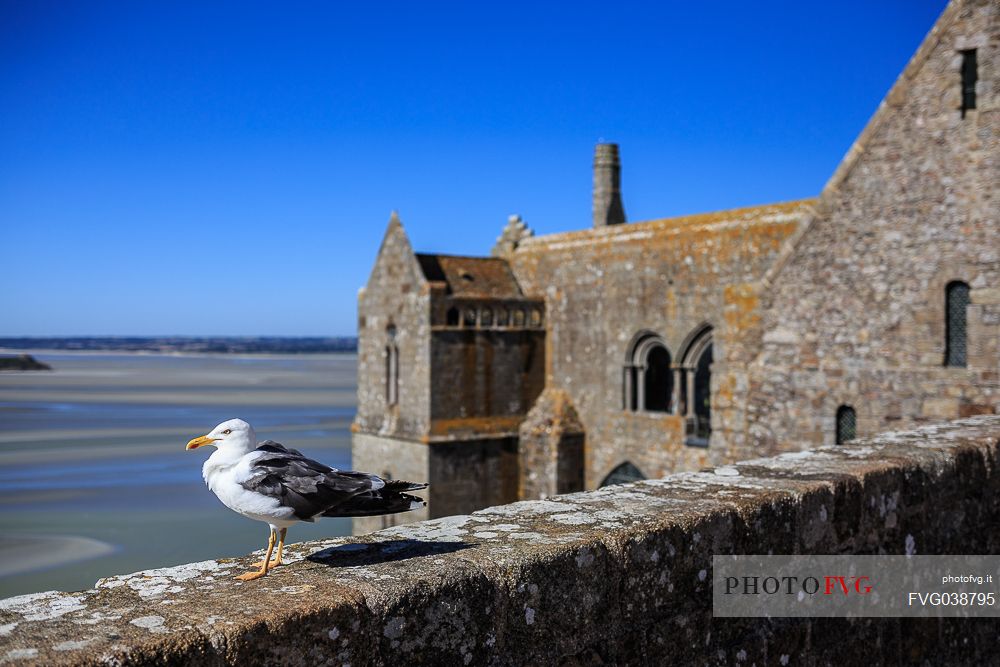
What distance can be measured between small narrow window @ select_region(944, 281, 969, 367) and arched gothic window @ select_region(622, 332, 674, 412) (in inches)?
398

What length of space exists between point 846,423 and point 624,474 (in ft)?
35.0

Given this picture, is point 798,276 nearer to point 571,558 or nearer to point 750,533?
point 750,533

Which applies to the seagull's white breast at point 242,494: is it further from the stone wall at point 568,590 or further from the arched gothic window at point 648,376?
the arched gothic window at point 648,376

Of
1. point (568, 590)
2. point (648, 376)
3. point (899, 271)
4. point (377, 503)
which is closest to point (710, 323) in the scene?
point (648, 376)

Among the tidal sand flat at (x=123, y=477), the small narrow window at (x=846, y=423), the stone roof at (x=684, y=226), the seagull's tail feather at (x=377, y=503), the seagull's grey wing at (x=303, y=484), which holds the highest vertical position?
the stone roof at (x=684, y=226)

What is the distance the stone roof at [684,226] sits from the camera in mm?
17000

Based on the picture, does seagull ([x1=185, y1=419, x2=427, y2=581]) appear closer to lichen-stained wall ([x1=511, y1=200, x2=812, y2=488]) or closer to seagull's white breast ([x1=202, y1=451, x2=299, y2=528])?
seagull's white breast ([x1=202, y1=451, x2=299, y2=528])

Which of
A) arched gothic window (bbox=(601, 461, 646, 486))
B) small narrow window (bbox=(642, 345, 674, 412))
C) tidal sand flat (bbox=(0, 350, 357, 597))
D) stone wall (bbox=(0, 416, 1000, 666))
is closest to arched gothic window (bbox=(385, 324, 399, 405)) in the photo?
tidal sand flat (bbox=(0, 350, 357, 597))

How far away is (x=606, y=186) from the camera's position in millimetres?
25625

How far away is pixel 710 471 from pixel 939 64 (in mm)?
7565

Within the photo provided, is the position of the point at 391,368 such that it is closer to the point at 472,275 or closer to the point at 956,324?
the point at 472,275

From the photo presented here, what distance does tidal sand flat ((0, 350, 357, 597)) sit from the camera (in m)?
20.7

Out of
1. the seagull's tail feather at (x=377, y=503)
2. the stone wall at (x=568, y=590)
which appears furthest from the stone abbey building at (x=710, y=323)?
the seagull's tail feather at (x=377, y=503)

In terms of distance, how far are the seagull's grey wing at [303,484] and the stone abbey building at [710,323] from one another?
8.24 m
